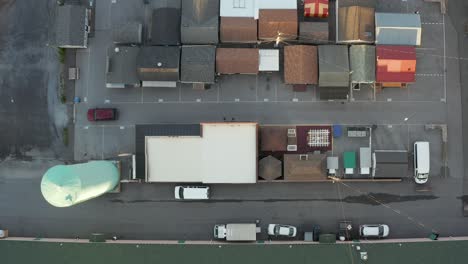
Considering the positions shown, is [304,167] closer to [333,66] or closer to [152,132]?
[333,66]

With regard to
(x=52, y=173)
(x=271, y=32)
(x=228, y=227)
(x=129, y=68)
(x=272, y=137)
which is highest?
(x=271, y=32)

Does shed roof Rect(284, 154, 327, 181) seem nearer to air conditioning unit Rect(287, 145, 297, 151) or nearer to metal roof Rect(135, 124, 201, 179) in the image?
air conditioning unit Rect(287, 145, 297, 151)

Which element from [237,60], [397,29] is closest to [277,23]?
[237,60]

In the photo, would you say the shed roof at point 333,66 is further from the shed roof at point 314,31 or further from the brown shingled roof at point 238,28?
the brown shingled roof at point 238,28

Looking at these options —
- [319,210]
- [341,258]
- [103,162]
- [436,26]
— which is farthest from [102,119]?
[436,26]

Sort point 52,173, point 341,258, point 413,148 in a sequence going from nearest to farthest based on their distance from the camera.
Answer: point 52,173, point 341,258, point 413,148

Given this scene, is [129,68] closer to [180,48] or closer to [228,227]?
[180,48]
